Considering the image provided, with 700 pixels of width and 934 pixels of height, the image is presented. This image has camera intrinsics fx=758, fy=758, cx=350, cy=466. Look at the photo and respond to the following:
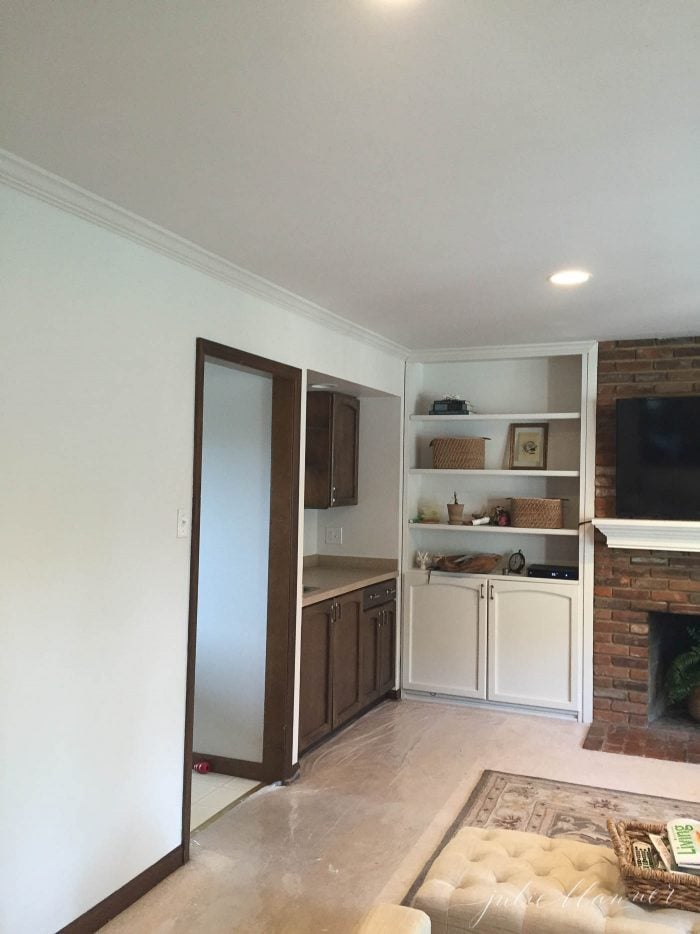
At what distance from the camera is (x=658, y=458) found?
453cm

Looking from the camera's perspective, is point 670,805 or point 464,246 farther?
point 670,805

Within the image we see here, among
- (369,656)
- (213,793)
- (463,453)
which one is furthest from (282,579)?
(463,453)

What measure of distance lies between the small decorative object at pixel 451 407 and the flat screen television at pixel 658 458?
1.05 metres

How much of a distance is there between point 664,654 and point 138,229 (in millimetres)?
4386

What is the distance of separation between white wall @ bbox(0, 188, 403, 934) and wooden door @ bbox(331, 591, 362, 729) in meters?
1.51

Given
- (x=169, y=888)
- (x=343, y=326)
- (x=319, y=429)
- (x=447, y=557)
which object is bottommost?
(x=169, y=888)

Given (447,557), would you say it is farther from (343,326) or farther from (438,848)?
(438,848)

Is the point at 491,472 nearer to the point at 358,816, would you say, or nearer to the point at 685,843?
the point at 358,816

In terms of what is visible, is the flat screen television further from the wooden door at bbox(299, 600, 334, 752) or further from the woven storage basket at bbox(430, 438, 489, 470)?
the wooden door at bbox(299, 600, 334, 752)

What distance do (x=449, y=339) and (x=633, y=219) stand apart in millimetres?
2258

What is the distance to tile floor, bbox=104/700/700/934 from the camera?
2.66 m

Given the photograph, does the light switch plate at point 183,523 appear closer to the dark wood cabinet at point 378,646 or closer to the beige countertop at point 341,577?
the beige countertop at point 341,577

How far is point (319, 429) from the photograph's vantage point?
15.7ft

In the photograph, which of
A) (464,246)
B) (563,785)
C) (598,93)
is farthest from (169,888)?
(598,93)
